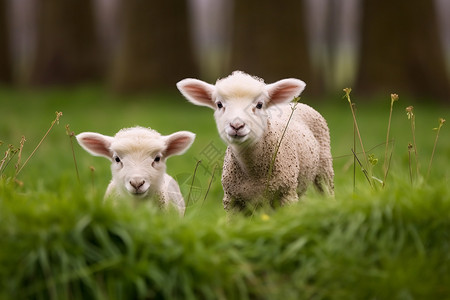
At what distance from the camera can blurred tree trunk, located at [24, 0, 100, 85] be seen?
20.5m

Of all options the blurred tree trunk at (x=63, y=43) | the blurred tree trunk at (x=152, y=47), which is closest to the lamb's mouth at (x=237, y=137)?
the blurred tree trunk at (x=152, y=47)

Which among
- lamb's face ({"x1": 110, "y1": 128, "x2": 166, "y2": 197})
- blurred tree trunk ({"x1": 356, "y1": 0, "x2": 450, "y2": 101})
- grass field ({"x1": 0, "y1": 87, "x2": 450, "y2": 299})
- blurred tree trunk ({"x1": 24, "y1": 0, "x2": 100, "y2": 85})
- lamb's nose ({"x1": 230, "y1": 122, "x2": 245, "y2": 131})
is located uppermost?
blurred tree trunk ({"x1": 24, "y1": 0, "x2": 100, "y2": 85})

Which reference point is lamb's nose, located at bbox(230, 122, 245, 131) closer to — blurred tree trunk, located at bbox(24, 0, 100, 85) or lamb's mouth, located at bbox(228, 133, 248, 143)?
lamb's mouth, located at bbox(228, 133, 248, 143)

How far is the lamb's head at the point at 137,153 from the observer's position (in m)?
4.88

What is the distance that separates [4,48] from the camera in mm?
21250

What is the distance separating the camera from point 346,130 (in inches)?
465

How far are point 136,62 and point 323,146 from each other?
1169cm

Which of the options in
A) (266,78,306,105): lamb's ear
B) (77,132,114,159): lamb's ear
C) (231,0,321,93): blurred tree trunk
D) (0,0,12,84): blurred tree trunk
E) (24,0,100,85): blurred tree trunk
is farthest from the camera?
(0,0,12,84): blurred tree trunk

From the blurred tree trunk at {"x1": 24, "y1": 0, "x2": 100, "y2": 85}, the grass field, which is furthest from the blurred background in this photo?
the grass field

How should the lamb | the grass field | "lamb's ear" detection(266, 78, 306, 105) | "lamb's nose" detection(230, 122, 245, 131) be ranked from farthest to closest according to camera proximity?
"lamb's ear" detection(266, 78, 306, 105), the lamb, "lamb's nose" detection(230, 122, 245, 131), the grass field

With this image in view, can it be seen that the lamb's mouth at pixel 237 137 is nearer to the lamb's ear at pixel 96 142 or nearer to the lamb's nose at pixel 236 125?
the lamb's nose at pixel 236 125

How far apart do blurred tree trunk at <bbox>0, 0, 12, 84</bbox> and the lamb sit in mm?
17742

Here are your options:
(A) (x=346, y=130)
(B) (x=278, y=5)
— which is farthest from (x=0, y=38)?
(A) (x=346, y=130)

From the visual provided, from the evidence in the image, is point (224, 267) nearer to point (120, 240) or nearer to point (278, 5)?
point (120, 240)
